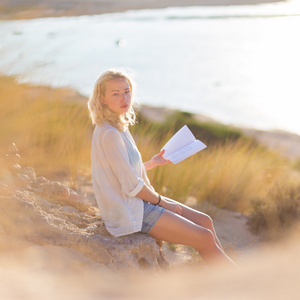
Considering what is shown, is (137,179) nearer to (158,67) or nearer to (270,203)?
(270,203)

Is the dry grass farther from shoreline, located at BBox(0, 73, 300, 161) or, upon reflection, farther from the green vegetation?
shoreline, located at BBox(0, 73, 300, 161)

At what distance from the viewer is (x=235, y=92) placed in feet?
69.2

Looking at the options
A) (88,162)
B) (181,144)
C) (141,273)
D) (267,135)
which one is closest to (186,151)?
(181,144)

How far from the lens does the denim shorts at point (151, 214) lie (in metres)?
2.66

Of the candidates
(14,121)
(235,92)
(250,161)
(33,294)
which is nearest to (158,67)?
(235,92)

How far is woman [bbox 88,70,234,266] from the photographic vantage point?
2629 mm

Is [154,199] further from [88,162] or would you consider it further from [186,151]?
[88,162]

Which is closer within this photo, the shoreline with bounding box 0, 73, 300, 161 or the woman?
the woman

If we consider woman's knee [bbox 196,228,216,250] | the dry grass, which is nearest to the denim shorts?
woman's knee [bbox 196,228,216,250]

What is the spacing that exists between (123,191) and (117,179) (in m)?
0.10

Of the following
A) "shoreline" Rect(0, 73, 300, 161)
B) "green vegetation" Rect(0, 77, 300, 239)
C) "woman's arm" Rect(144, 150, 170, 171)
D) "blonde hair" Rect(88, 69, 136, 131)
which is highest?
"blonde hair" Rect(88, 69, 136, 131)

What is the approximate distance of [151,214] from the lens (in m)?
2.67

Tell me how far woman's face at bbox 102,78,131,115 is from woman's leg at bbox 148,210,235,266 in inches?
26.5

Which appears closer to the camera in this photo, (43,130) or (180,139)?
(180,139)
